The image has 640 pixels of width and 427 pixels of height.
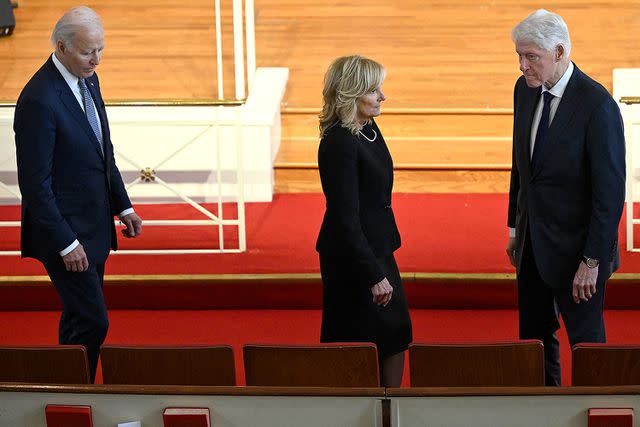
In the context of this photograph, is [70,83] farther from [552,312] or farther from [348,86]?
[552,312]

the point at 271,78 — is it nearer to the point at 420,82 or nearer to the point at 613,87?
the point at 420,82

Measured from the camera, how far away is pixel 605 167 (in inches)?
117

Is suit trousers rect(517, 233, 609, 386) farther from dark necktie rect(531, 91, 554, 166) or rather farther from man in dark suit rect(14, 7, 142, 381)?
man in dark suit rect(14, 7, 142, 381)

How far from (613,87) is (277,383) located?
15.1 ft

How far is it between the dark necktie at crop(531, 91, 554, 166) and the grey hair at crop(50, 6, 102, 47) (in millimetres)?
1350

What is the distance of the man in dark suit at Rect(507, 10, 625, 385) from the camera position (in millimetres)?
2967

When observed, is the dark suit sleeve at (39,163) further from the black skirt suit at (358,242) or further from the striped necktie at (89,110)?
the black skirt suit at (358,242)

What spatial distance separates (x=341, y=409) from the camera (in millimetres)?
2588

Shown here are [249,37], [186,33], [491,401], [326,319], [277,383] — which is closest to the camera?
[491,401]

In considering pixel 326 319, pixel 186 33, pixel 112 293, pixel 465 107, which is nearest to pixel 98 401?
pixel 326 319

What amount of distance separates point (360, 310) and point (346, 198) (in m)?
0.40

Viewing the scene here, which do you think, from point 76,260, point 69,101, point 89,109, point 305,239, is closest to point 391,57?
point 305,239

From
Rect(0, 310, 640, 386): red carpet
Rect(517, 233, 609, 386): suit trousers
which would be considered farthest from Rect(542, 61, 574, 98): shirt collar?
Rect(0, 310, 640, 386): red carpet

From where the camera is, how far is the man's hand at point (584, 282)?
3066 mm
